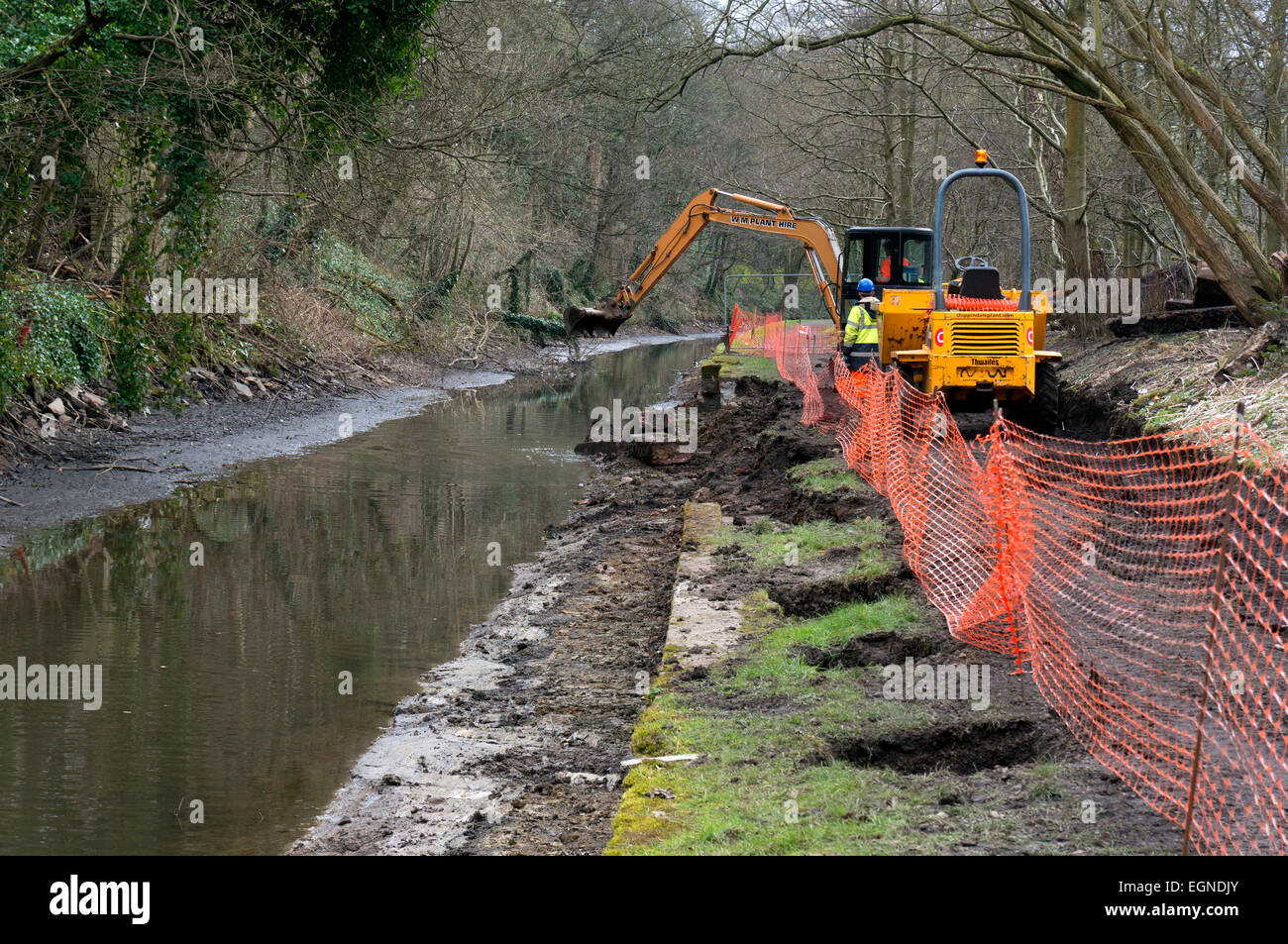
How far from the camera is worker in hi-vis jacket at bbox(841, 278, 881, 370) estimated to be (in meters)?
17.7

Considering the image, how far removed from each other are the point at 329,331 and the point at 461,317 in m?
8.71

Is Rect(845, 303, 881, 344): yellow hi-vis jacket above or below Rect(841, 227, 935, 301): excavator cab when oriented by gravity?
below

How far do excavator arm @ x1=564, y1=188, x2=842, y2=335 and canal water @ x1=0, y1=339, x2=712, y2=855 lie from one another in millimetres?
2667

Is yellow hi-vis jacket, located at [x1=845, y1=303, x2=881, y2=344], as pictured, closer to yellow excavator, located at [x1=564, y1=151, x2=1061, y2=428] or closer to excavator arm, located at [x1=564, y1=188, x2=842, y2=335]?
yellow excavator, located at [x1=564, y1=151, x2=1061, y2=428]

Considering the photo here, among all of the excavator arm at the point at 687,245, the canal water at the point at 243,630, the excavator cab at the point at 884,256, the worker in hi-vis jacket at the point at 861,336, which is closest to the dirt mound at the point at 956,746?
the canal water at the point at 243,630

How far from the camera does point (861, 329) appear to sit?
17.8 meters

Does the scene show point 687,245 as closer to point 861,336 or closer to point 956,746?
point 861,336

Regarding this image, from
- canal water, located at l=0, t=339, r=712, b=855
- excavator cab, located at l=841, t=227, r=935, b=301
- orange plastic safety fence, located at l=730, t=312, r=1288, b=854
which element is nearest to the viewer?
orange plastic safety fence, located at l=730, t=312, r=1288, b=854

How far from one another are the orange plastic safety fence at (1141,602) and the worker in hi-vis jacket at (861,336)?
15.4 feet

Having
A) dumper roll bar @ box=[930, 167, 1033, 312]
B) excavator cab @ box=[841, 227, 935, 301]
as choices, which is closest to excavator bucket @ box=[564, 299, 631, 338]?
excavator cab @ box=[841, 227, 935, 301]

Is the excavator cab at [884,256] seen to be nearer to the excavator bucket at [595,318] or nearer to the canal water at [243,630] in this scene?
the excavator bucket at [595,318]

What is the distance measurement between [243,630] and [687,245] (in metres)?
12.0

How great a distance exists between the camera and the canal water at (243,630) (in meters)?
6.48
